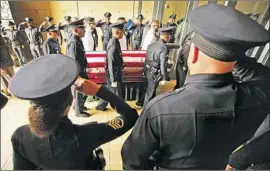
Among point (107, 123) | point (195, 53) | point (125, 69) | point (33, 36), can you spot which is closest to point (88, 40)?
point (33, 36)

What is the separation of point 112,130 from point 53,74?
429 mm

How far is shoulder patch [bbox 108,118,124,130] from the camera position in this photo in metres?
1.16

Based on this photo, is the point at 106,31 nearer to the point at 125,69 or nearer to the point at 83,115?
the point at 125,69

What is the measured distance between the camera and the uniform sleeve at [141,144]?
3.52ft

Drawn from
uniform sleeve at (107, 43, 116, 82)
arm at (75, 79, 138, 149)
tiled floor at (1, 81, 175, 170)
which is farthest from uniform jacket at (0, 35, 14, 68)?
arm at (75, 79, 138, 149)

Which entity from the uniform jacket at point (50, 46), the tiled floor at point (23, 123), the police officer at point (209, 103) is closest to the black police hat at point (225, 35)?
the police officer at point (209, 103)

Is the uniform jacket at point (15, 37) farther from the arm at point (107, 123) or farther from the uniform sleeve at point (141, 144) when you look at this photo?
the uniform sleeve at point (141, 144)

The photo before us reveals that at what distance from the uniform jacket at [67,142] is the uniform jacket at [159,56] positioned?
6.67 feet

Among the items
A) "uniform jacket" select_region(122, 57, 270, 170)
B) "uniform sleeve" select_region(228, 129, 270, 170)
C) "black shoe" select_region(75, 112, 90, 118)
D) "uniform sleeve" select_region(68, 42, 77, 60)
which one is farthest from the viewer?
"black shoe" select_region(75, 112, 90, 118)

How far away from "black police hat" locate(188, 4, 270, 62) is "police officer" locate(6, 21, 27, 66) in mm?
4050

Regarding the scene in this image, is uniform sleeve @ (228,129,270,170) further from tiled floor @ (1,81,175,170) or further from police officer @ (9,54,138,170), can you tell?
tiled floor @ (1,81,175,170)

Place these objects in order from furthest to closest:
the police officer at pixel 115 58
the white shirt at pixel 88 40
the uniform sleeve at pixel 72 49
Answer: the white shirt at pixel 88 40
the police officer at pixel 115 58
the uniform sleeve at pixel 72 49

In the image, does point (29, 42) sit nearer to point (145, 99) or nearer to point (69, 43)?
point (69, 43)

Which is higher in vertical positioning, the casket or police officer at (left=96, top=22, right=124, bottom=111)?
police officer at (left=96, top=22, right=124, bottom=111)
